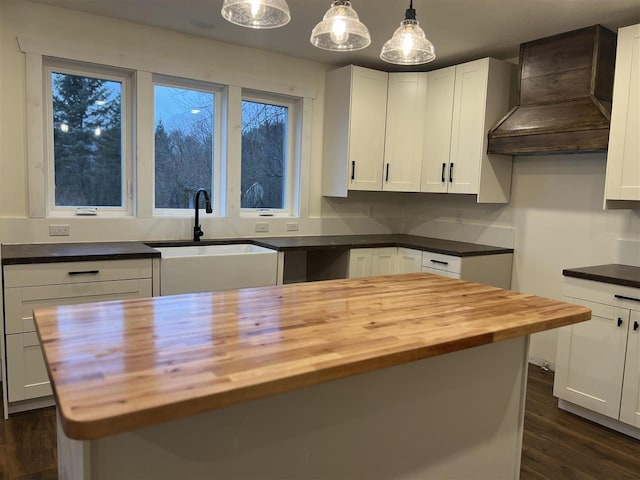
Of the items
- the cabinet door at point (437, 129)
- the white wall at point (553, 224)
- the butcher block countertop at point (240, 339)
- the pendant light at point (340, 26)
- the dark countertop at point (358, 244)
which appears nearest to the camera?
the butcher block countertop at point (240, 339)

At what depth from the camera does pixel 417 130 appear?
4.18 meters

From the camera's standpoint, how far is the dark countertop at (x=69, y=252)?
8.49 ft

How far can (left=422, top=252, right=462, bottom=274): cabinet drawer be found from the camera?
3580mm

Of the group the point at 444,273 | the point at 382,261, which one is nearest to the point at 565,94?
the point at 444,273

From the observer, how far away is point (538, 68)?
3.32 m

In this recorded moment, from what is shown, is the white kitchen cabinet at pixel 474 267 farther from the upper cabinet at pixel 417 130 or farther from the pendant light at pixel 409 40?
the pendant light at pixel 409 40

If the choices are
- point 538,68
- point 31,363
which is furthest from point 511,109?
point 31,363

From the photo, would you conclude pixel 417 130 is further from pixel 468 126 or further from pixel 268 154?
pixel 268 154

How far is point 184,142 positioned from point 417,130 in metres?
2.01

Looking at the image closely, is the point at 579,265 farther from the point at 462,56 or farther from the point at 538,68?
the point at 462,56

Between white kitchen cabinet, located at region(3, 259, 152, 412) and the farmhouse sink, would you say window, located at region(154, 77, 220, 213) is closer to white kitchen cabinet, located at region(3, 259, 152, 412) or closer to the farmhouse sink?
the farmhouse sink

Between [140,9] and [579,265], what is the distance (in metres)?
3.56

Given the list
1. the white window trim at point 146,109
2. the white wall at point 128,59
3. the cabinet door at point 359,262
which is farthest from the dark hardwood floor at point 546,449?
the cabinet door at point 359,262

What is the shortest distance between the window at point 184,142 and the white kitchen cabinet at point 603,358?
2785 millimetres
